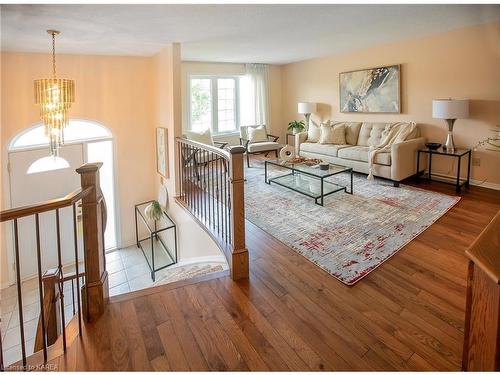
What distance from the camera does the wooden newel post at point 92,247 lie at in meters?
2.15

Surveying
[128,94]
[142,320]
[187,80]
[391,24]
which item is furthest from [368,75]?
[142,320]

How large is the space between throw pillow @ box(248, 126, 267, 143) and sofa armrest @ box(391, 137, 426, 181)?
117 inches

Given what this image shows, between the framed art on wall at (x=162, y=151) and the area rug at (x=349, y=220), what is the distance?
1.34 m

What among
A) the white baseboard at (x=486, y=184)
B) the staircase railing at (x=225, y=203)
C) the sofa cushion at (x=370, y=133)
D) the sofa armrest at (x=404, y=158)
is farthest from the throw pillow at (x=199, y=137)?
the white baseboard at (x=486, y=184)

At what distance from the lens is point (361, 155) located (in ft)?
18.3

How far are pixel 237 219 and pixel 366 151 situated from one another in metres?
3.65

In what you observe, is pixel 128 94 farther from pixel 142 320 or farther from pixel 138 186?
pixel 142 320

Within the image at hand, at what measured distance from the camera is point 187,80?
278 inches

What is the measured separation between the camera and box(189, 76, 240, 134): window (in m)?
7.33

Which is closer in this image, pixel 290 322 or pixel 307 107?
pixel 290 322

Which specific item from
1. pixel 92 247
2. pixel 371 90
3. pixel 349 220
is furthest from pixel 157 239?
pixel 371 90

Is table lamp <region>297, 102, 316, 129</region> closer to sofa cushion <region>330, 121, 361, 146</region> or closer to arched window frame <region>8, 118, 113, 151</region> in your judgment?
sofa cushion <region>330, 121, 361, 146</region>

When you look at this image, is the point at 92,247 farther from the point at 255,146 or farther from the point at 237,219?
the point at 255,146

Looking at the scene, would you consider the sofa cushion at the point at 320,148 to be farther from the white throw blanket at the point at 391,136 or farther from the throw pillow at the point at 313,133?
the white throw blanket at the point at 391,136
